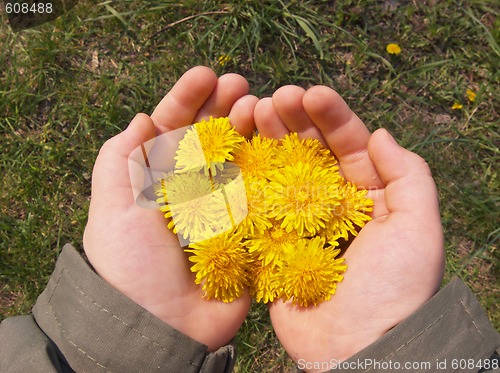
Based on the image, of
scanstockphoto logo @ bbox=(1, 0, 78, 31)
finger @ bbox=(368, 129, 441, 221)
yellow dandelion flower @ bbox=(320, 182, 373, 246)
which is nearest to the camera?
finger @ bbox=(368, 129, 441, 221)

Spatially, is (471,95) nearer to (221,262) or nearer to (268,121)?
(268,121)

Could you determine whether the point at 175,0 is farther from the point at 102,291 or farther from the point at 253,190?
the point at 102,291

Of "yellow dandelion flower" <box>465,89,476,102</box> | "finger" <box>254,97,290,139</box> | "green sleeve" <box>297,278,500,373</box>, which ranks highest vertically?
"finger" <box>254,97,290,139</box>

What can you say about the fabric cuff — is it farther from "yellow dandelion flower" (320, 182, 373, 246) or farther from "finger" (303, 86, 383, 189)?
"finger" (303, 86, 383, 189)

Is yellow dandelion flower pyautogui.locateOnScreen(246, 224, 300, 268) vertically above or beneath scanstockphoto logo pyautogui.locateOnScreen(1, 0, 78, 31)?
beneath

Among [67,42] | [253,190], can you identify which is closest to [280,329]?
[253,190]

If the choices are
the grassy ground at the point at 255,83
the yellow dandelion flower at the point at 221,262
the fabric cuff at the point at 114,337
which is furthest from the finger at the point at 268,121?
the fabric cuff at the point at 114,337

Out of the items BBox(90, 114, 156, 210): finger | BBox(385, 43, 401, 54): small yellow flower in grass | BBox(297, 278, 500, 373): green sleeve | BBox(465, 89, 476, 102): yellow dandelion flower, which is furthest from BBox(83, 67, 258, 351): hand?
BBox(465, 89, 476, 102): yellow dandelion flower
